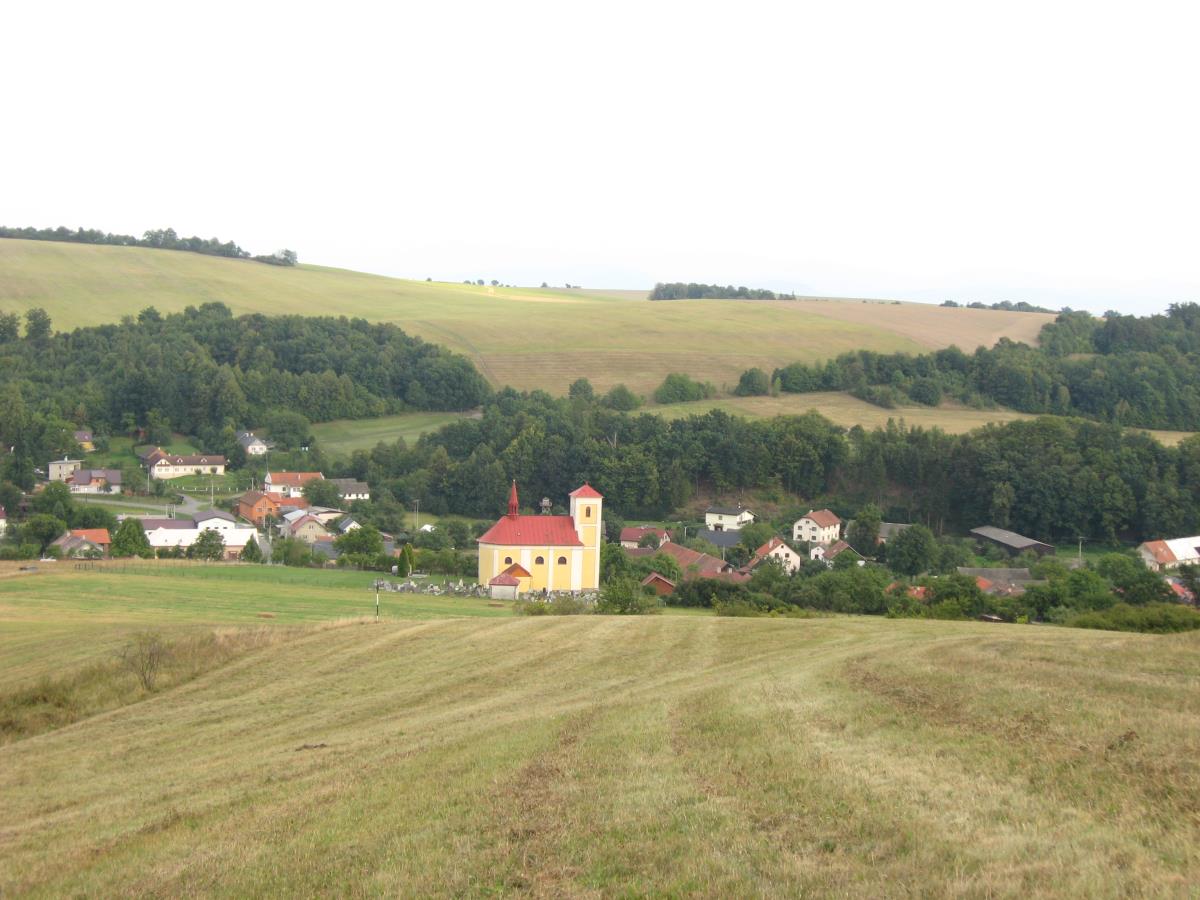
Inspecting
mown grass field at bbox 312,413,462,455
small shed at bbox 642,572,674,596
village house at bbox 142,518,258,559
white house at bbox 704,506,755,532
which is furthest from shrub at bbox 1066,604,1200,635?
mown grass field at bbox 312,413,462,455

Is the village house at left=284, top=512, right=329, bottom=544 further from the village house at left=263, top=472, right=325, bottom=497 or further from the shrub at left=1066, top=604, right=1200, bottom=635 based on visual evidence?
the shrub at left=1066, top=604, right=1200, bottom=635

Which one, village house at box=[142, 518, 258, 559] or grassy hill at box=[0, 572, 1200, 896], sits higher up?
grassy hill at box=[0, 572, 1200, 896]

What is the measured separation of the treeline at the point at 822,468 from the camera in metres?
75.8

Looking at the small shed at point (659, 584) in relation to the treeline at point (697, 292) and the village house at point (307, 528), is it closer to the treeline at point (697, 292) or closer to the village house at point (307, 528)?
the village house at point (307, 528)

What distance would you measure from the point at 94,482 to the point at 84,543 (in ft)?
75.5

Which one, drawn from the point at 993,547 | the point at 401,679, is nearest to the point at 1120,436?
the point at 993,547

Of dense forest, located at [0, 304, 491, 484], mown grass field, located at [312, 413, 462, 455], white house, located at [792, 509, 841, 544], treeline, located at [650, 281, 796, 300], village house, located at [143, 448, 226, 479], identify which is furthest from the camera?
treeline, located at [650, 281, 796, 300]

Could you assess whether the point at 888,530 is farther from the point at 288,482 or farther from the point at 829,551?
the point at 288,482

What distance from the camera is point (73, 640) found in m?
29.9

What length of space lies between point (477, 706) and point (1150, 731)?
10.8m

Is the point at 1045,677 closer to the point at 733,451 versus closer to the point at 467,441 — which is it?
the point at 733,451

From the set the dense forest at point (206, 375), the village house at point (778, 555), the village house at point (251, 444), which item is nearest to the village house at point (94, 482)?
the dense forest at point (206, 375)

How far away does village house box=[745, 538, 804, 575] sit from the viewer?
6756cm

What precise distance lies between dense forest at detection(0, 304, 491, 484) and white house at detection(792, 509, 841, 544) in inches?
1614
